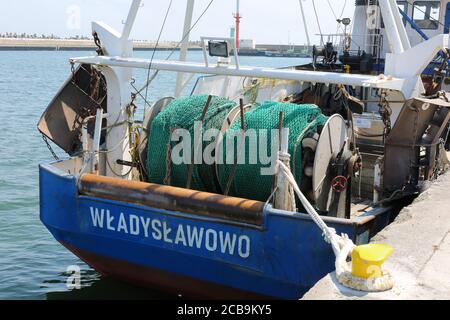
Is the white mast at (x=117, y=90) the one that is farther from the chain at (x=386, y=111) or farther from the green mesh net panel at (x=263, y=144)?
the chain at (x=386, y=111)

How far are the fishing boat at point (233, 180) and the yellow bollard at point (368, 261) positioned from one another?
1.06 m

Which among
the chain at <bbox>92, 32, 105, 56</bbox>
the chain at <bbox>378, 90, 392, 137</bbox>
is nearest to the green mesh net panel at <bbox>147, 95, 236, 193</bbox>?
the chain at <bbox>92, 32, 105, 56</bbox>

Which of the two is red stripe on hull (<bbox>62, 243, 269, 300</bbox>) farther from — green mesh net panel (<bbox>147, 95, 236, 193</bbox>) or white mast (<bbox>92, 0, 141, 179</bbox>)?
white mast (<bbox>92, 0, 141, 179</bbox>)

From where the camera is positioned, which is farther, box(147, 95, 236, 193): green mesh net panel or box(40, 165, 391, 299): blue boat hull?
box(147, 95, 236, 193): green mesh net panel

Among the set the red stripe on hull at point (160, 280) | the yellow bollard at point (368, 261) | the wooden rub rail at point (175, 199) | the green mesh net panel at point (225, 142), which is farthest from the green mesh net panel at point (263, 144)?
the yellow bollard at point (368, 261)

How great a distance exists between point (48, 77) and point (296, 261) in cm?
4218

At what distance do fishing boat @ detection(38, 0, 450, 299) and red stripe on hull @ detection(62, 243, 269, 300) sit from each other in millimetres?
18

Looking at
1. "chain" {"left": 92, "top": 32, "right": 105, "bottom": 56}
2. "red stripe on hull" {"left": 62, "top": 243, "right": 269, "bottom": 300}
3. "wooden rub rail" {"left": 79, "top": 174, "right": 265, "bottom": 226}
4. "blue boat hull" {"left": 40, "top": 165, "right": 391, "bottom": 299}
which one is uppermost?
"chain" {"left": 92, "top": 32, "right": 105, "bottom": 56}

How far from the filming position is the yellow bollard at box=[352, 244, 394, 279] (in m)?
3.88

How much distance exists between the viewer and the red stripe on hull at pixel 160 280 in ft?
19.5

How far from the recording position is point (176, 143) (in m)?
6.31

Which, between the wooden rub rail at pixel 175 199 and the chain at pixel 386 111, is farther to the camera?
the chain at pixel 386 111

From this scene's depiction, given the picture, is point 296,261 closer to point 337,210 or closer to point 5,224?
point 337,210
